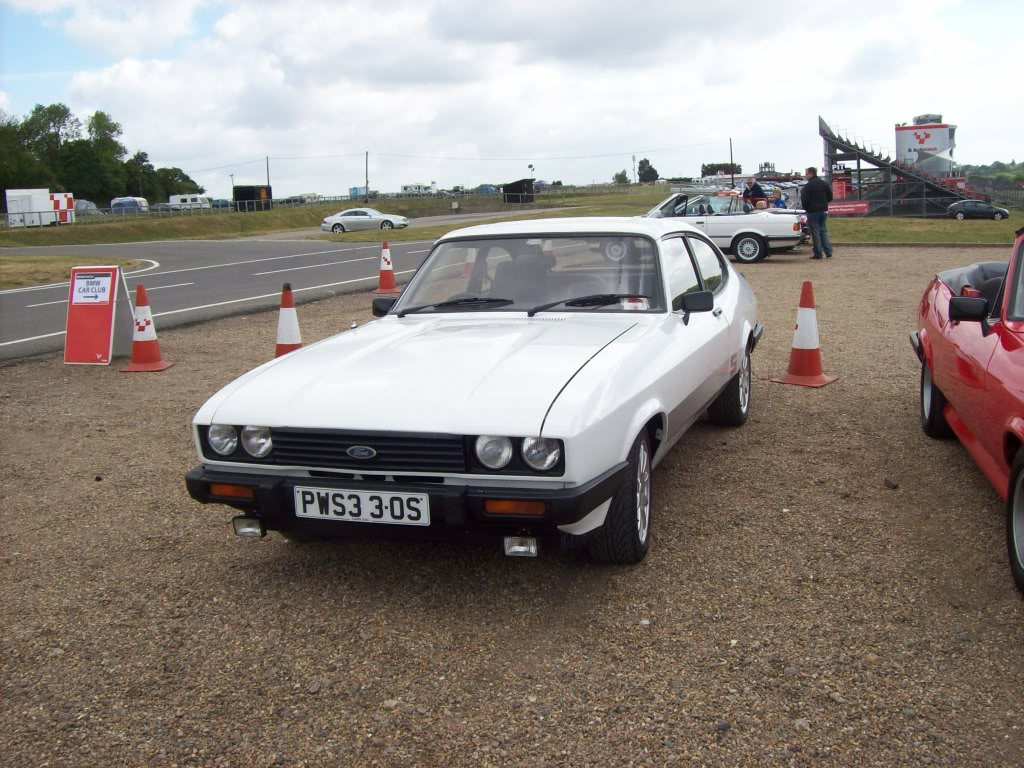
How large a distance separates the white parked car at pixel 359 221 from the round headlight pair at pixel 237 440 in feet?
127

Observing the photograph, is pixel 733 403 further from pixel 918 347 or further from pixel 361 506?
pixel 361 506

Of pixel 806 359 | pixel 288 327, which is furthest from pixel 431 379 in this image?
pixel 806 359

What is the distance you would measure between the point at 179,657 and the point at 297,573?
2.46 feet

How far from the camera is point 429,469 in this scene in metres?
3.31

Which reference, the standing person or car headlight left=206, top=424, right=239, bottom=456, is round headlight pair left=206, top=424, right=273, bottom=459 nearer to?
car headlight left=206, top=424, right=239, bottom=456

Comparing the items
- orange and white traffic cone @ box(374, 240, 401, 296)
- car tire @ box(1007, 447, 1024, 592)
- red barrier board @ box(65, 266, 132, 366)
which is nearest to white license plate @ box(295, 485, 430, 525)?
car tire @ box(1007, 447, 1024, 592)

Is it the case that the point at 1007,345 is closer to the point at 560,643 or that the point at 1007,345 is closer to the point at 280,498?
the point at 560,643

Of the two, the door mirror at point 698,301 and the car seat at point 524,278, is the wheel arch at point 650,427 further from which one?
the car seat at point 524,278

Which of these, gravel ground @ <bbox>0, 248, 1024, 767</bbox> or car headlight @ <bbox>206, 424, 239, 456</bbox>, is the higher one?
car headlight @ <bbox>206, 424, 239, 456</bbox>

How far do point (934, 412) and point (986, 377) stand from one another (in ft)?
5.17

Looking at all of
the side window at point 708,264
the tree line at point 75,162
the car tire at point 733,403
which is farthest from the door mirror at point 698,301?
the tree line at point 75,162

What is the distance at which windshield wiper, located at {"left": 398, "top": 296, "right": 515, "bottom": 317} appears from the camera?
15.5 ft

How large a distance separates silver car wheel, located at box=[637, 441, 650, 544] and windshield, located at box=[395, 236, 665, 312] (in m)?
0.95

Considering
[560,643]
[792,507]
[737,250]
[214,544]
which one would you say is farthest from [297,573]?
[737,250]
